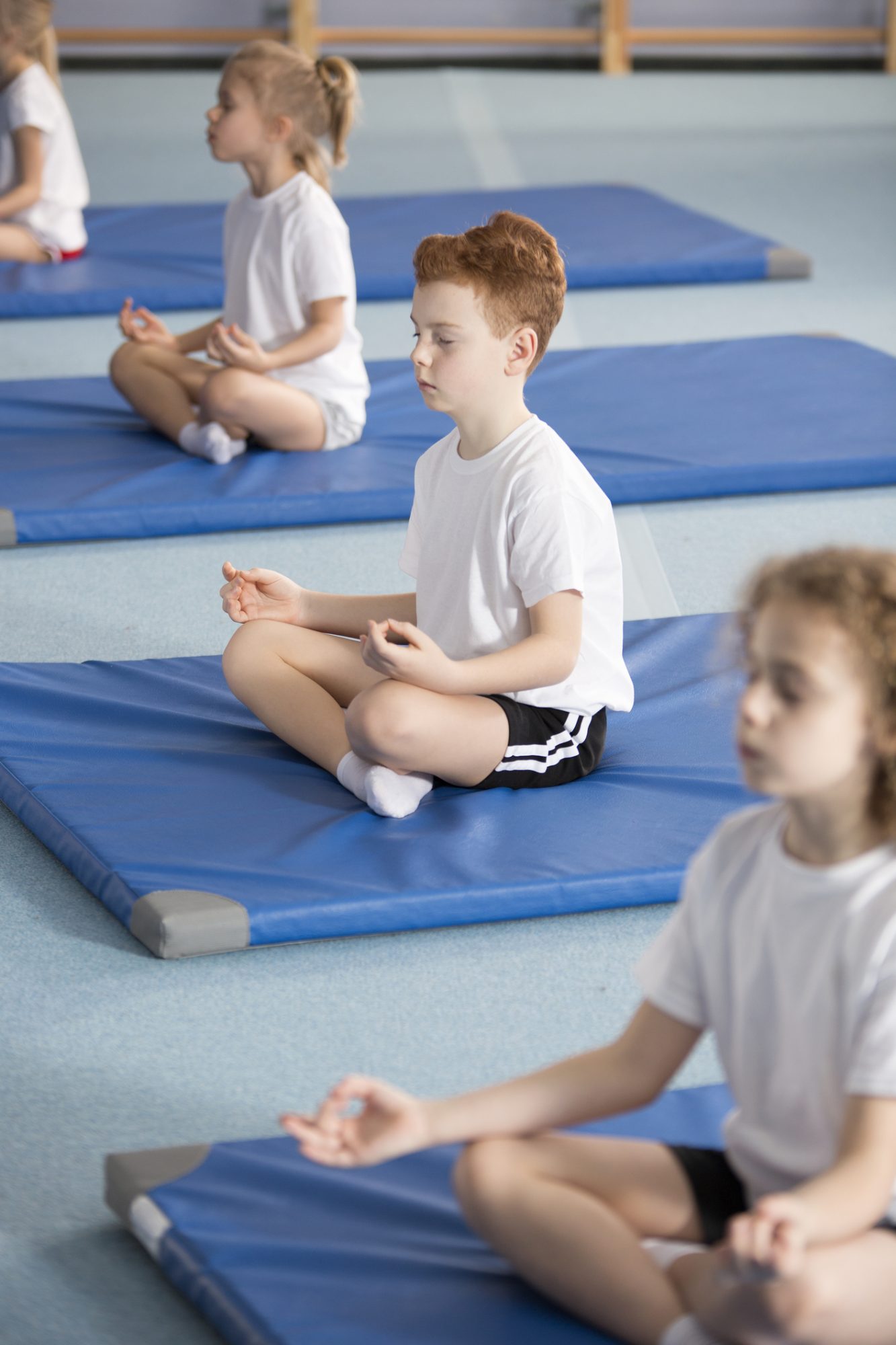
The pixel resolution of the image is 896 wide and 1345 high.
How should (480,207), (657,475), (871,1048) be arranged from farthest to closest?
(480,207) → (657,475) → (871,1048)

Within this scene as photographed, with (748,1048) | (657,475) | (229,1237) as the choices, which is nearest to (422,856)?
(229,1237)

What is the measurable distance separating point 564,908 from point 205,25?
9485mm

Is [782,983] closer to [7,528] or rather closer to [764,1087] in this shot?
[764,1087]

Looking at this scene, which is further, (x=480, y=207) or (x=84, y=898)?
(x=480, y=207)

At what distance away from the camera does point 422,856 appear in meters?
2.29

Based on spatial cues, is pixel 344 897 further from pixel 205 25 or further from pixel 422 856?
pixel 205 25

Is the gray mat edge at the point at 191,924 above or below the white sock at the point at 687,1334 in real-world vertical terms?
below

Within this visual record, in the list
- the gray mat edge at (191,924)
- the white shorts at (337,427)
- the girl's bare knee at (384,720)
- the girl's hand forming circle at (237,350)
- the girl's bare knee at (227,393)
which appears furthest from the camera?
the white shorts at (337,427)

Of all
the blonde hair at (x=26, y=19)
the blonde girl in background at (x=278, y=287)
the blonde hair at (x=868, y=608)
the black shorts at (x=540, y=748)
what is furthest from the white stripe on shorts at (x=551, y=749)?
the blonde hair at (x=26, y=19)

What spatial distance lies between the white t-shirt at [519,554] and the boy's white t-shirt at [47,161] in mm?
3462

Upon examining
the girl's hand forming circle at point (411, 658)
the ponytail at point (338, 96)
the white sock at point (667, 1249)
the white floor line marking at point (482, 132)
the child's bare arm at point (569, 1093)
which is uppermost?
the ponytail at point (338, 96)

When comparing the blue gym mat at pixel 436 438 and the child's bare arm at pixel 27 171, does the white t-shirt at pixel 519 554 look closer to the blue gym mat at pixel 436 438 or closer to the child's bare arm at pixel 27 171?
the blue gym mat at pixel 436 438

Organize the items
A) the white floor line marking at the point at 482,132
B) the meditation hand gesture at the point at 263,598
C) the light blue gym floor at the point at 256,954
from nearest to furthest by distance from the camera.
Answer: the light blue gym floor at the point at 256,954 < the meditation hand gesture at the point at 263,598 < the white floor line marking at the point at 482,132

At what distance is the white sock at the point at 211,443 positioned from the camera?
3914mm
